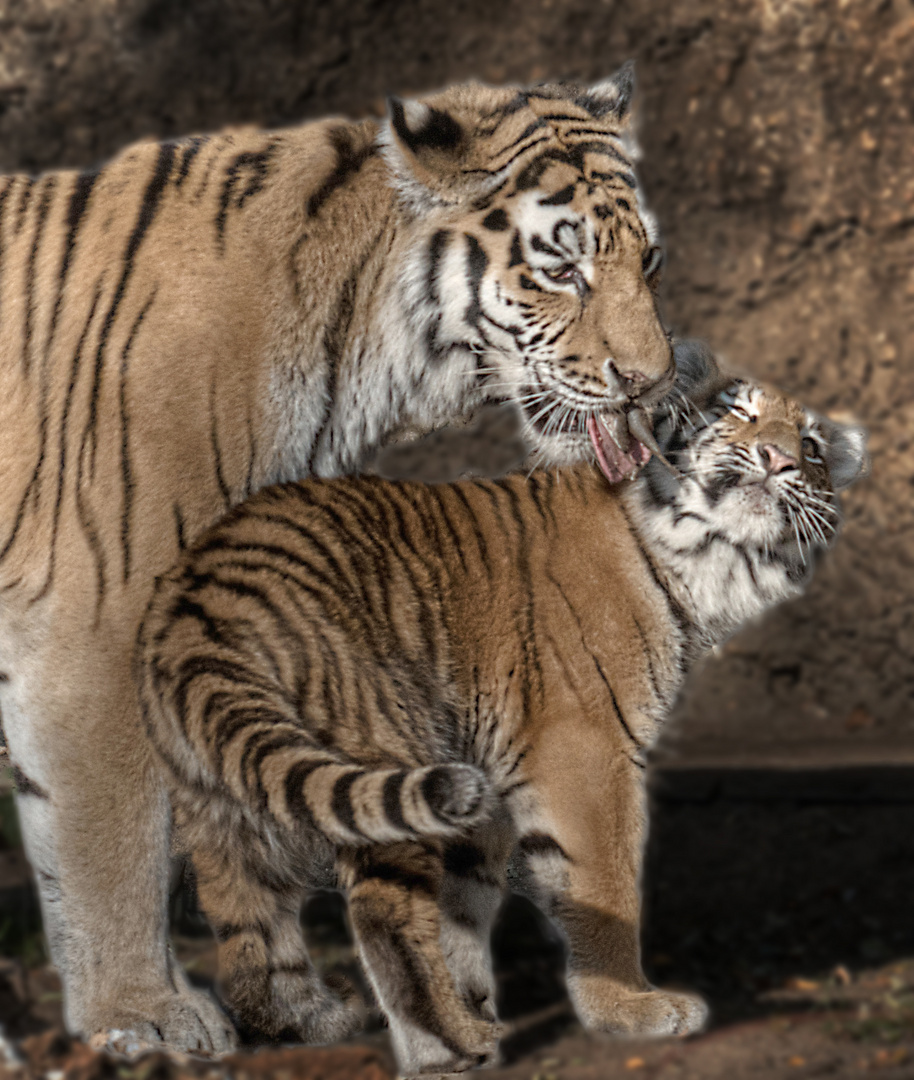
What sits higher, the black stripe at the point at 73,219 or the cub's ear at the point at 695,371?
the black stripe at the point at 73,219

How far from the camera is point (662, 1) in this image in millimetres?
6227

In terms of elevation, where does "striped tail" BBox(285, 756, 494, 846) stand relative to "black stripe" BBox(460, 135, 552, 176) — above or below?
below

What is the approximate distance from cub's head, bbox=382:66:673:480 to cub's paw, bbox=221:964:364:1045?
3.36 ft

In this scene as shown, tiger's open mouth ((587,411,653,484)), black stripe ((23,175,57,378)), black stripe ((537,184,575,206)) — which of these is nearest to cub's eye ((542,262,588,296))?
black stripe ((537,184,575,206))

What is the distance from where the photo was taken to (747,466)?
2.56 meters

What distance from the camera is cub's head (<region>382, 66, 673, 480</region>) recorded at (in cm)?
240

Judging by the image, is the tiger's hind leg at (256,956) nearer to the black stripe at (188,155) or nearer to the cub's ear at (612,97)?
the black stripe at (188,155)

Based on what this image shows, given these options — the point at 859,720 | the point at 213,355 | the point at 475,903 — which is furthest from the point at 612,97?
the point at 859,720

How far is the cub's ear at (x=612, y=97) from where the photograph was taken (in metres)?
2.71

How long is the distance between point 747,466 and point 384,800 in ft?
3.68

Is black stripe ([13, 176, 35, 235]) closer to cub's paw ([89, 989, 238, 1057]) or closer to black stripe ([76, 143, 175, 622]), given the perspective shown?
black stripe ([76, 143, 175, 622])

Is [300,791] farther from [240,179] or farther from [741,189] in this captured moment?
[741,189]

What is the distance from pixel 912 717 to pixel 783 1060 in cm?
281

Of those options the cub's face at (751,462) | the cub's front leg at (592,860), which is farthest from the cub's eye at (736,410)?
the cub's front leg at (592,860)
